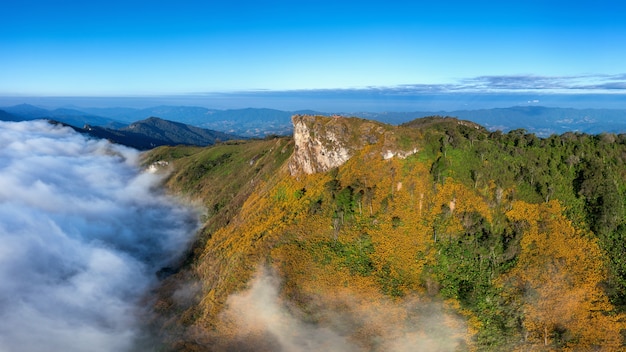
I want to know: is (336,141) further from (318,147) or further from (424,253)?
(424,253)

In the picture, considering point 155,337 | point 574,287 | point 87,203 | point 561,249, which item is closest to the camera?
point 574,287

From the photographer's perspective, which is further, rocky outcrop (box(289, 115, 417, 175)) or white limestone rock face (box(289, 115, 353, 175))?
white limestone rock face (box(289, 115, 353, 175))

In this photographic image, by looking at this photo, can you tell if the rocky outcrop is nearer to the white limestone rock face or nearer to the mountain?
the white limestone rock face

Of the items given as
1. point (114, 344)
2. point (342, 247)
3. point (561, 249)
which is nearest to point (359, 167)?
point (342, 247)

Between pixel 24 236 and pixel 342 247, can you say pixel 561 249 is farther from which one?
pixel 24 236

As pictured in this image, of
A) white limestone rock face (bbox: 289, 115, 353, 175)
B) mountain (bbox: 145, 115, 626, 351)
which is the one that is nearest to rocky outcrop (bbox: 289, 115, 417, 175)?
white limestone rock face (bbox: 289, 115, 353, 175)

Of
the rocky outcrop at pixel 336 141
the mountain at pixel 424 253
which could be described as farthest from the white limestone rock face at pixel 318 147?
the mountain at pixel 424 253

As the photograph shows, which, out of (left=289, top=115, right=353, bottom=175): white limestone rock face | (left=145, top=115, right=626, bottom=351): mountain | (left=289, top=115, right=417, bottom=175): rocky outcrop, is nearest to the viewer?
(left=145, top=115, right=626, bottom=351): mountain
